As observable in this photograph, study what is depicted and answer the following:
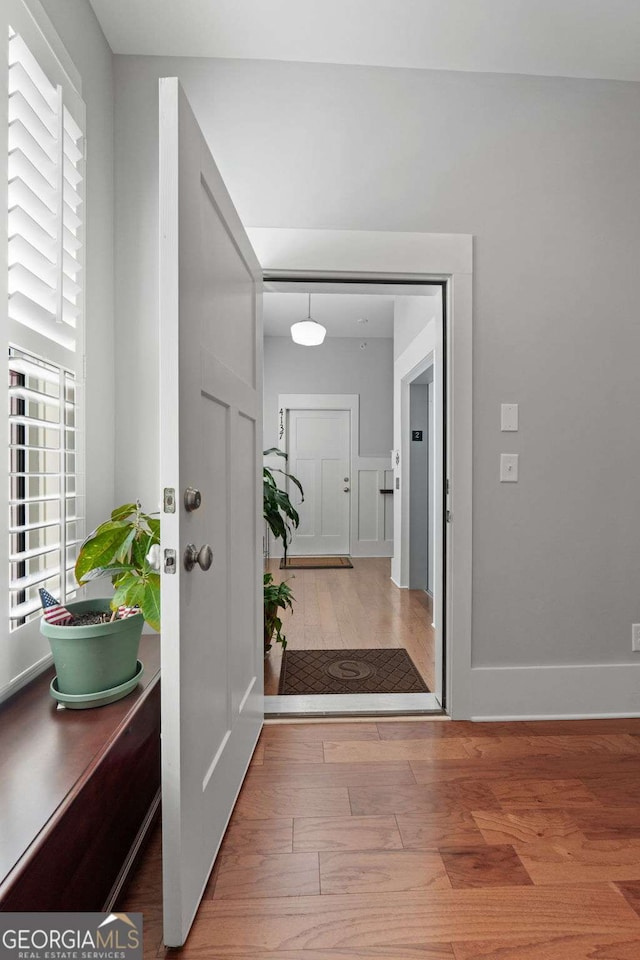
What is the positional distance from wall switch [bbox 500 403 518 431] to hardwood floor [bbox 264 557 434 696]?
1245 millimetres

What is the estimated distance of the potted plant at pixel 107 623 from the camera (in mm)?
1205

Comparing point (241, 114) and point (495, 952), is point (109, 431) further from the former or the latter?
point (495, 952)

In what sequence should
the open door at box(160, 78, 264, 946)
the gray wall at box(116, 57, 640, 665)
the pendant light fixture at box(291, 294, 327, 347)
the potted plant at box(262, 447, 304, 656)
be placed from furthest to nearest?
the pendant light fixture at box(291, 294, 327, 347)
the potted plant at box(262, 447, 304, 656)
the gray wall at box(116, 57, 640, 665)
the open door at box(160, 78, 264, 946)

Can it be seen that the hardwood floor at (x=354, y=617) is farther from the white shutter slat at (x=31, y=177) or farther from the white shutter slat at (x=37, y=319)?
the white shutter slat at (x=31, y=177)

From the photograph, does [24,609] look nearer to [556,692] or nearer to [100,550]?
[100,550]

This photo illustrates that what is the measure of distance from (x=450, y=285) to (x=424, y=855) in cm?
190

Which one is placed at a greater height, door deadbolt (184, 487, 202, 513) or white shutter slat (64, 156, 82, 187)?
white shutter slat (64, 156, 82, 187)

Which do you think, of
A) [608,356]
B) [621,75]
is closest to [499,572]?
[608,356]

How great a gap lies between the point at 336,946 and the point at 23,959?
60 cm

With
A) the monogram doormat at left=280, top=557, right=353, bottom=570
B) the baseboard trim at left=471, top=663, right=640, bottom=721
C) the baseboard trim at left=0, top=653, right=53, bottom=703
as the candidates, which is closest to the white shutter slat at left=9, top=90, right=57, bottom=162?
the baseboard trim at left=0, top=653, right=53, bottom=703

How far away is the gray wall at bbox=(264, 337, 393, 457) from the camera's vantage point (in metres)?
5.87

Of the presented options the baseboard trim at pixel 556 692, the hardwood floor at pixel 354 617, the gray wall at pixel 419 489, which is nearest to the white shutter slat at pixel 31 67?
the hardwood floor at pixel 354 617

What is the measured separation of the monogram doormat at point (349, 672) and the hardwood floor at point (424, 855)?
426 mm

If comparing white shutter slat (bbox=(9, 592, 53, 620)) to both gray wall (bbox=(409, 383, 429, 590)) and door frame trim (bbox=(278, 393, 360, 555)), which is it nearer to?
gray wall (bbox=(409, 383, 429, 590))
